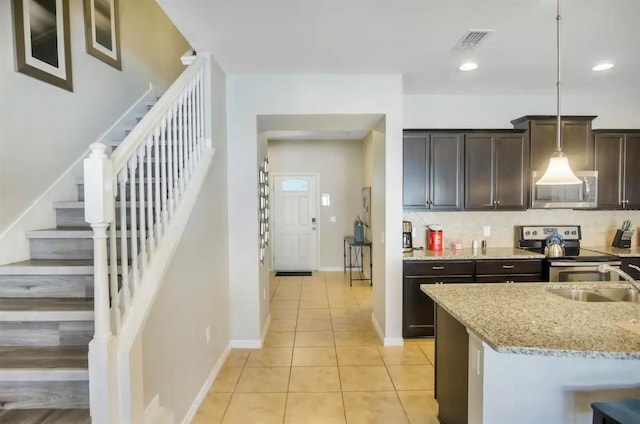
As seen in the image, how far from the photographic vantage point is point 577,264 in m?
3.76

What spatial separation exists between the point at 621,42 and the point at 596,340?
107 inches

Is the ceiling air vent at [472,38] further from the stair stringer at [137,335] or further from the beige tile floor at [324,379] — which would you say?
the beige tile floor at [324,379]

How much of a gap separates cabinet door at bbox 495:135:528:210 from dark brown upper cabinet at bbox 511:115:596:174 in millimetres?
130

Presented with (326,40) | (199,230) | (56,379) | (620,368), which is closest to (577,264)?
(620,368)

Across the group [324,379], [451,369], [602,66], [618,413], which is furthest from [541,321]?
[602,66]

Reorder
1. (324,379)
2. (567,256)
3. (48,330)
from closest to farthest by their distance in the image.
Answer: (48,330) < (324,379) < (567,256)

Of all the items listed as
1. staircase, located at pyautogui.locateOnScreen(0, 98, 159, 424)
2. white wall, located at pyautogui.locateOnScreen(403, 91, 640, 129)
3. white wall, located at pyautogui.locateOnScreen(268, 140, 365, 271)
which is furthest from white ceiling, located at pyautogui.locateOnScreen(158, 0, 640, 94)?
white wall, located at pyautogui.locateOnScreen(268, 140, 365, 271)

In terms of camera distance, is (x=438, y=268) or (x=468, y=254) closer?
(x=438, y=268)

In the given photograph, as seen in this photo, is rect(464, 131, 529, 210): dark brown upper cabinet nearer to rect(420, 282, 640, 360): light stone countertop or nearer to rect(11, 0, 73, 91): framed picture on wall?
rect(420, 282, 640, 360): light stone countertop

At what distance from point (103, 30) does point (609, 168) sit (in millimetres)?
5654

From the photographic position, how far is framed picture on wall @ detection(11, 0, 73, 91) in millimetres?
2342

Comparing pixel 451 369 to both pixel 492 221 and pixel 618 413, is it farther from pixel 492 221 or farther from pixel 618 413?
pixel 492 221

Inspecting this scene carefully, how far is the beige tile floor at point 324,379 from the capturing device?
8.29ft

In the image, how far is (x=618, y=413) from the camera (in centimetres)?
139
